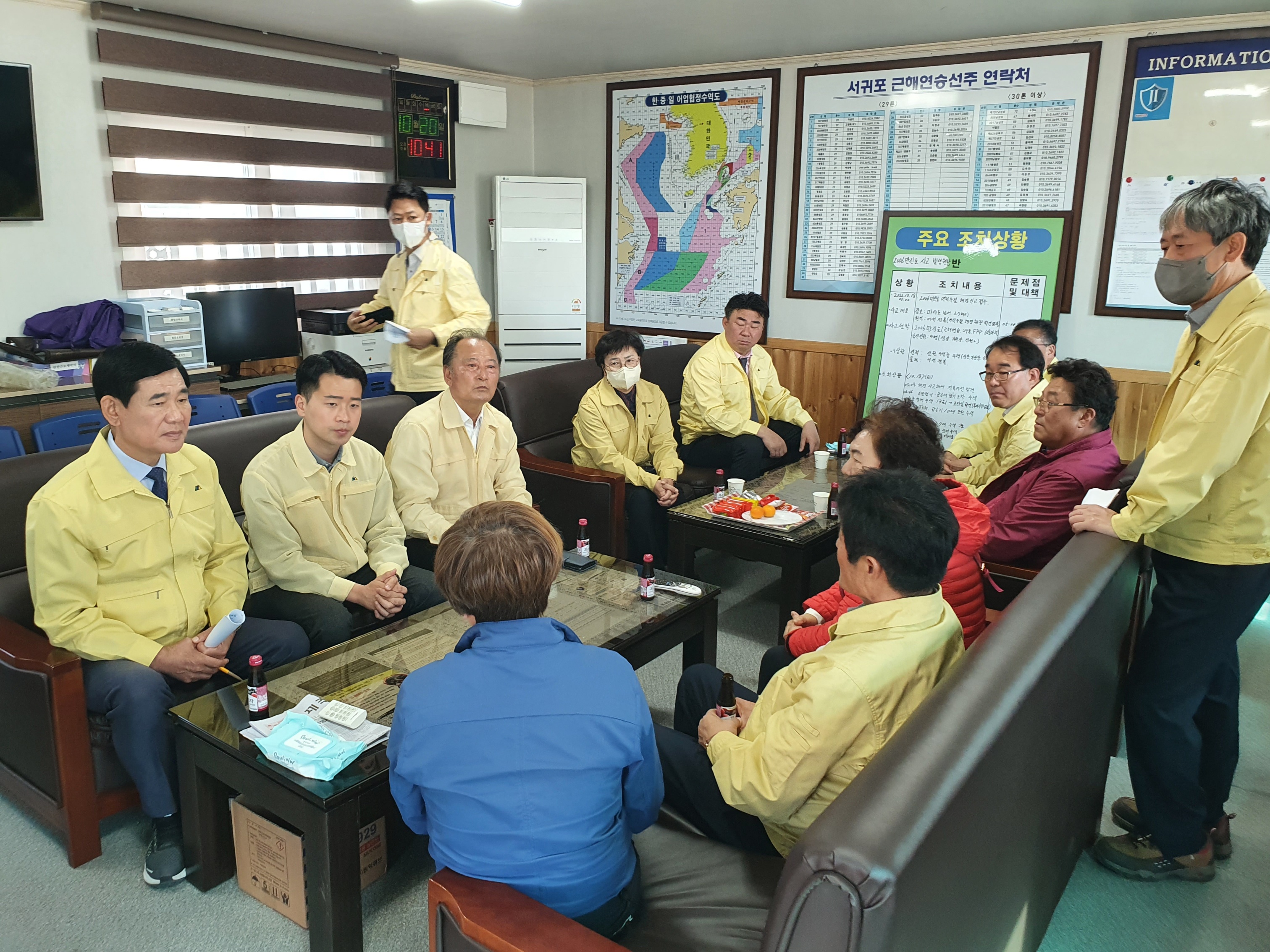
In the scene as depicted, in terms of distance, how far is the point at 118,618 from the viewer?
7.13 feet

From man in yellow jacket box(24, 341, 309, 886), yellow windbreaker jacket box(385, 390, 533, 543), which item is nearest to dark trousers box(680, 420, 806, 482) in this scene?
yellow windbreaker jacket box(385, 390, 533, 543)

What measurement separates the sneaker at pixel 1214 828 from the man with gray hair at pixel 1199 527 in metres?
0.02

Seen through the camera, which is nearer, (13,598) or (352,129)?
(13,598)

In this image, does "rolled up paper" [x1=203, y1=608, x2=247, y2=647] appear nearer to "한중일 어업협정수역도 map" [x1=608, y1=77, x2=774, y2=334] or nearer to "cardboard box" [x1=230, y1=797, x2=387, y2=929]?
"cardboard box" [x1=230, y1=797, x2=387, y2=929]

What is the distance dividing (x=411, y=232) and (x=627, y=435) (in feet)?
4.29

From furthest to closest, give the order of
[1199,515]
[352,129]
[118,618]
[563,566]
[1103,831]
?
[352,129] < [563,566] < [1103,831] < [118,618] < [1199,515]

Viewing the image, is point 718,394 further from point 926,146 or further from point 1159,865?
point 1159,865

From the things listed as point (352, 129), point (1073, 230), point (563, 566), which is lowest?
point (563, 566)

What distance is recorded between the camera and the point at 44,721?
2.02 meters

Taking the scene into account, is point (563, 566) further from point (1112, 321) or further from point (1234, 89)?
point (1234, 89)

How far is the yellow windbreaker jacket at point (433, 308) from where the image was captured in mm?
3896

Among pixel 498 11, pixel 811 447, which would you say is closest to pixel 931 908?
pixel 811 447

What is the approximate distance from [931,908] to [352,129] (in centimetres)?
552

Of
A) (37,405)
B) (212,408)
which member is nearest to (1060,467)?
(212,408)
